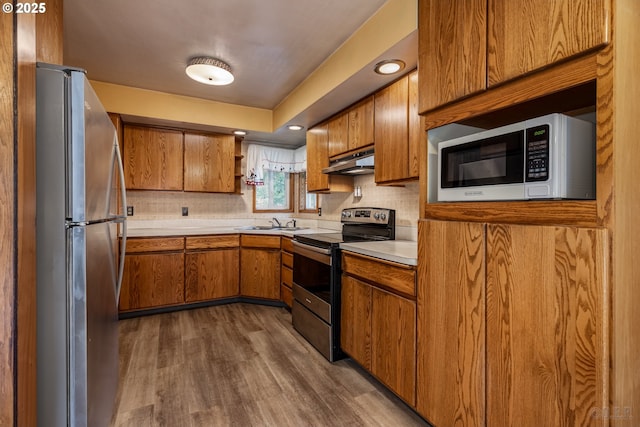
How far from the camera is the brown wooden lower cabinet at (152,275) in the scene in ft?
10.2

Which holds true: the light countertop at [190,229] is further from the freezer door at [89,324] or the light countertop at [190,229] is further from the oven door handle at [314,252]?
the freezer door at [89,324]

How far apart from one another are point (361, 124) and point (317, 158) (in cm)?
82

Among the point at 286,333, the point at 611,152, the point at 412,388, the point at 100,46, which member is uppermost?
the point at 100,46

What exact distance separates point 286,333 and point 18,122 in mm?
2416

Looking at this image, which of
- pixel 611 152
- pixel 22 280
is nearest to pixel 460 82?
pixel 611 152

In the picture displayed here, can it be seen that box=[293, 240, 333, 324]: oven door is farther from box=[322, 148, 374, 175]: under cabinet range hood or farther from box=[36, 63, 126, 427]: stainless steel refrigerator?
box=[36, 63, 126, 427]: stainless steel refrigerator

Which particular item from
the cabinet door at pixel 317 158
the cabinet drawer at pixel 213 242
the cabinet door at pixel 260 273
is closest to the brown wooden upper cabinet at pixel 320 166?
the cabinet door at pixel 317 158

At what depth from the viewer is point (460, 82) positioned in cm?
135

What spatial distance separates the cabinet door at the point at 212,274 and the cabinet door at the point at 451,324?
8.31ft

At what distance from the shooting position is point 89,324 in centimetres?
113

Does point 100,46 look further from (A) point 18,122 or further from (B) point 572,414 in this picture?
(B) point 572,414

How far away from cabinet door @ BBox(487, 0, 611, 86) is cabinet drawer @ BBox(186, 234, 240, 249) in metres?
3.04

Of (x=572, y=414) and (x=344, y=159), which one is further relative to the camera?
(x=344, y=159)

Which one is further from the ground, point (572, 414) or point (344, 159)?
point (344, 159)
